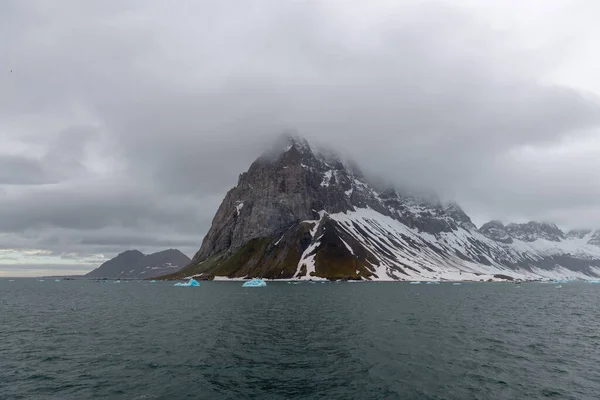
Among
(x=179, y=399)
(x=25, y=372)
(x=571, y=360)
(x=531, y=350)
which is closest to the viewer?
(x=179, y=399)

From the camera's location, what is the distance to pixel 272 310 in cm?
9881

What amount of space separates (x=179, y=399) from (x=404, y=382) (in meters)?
21.4

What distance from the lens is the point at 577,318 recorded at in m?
89.0

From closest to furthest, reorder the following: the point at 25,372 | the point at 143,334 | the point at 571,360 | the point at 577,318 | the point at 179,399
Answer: the point at 179,399 → the point at 25,372 → the point at 571,360 → the point at 143,334 → the point at 577,318

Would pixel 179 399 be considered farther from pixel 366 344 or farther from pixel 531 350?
pixel 531 350

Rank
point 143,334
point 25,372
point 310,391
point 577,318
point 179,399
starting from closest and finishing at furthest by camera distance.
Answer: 1. point 179,399
2. point 310,391
3. point 25,372
4. point 143,334
5. point 577,318

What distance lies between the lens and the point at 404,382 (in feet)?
123

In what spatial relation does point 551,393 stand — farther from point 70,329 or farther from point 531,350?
point 70,329

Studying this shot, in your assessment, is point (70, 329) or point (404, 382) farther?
point (70, 329)

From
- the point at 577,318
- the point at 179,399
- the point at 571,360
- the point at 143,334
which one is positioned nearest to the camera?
the point at 179,399

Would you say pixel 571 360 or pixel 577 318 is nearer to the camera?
pixel 571 360

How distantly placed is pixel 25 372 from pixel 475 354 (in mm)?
53678

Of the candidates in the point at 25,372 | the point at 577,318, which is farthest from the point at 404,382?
the point at 577,318

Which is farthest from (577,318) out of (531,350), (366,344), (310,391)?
(310,391)
